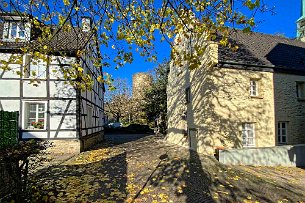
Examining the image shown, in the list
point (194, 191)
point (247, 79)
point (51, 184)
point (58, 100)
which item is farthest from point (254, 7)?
point (58, 100)

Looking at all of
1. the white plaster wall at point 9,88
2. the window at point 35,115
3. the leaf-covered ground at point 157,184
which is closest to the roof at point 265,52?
the leaf-covered ground at point 157,184

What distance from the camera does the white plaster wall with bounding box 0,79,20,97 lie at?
502 inches

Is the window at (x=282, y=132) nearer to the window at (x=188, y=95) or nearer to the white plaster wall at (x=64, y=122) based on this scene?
the window at (x=188, y=95)

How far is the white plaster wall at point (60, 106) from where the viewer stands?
13.0 metres

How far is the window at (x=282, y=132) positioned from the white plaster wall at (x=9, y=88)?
15.8m

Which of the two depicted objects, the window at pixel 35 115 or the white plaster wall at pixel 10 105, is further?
the window at pixel 35 115

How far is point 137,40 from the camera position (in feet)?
15.4

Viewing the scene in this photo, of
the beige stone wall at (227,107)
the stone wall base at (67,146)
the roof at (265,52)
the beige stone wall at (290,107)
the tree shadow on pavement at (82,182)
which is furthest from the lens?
the beige stone wall at (290,107)

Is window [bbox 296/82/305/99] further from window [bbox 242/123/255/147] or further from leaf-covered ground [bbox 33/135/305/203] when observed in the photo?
leaf-covered ground [bbox 33/135/305/203]

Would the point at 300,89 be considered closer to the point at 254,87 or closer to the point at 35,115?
the point at 254,87

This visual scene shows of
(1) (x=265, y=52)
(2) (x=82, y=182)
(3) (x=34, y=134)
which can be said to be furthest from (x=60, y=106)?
(1) (x=265, y=52)

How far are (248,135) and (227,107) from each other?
221 cm

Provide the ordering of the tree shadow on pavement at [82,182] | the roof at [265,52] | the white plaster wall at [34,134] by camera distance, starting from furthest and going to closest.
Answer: the roof at [265,52]
the white plaster wall at [34,134]
the tree shadow on pavement at [82,182]

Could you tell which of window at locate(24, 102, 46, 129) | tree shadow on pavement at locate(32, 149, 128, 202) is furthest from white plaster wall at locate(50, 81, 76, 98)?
tree shadow on pavement at locate(32, 149, 128, 202)
